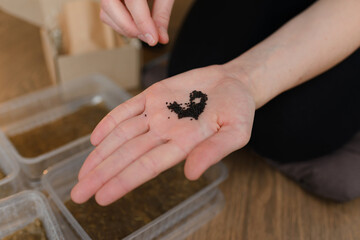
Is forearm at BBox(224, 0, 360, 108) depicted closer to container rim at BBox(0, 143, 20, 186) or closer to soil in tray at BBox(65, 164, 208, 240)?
soil in tray at BBox(65, 164, 208, 240)

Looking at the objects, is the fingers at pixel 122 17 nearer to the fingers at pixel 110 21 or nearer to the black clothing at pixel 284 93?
the fingers at pixel 110 21

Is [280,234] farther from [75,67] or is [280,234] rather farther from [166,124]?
[75,67]

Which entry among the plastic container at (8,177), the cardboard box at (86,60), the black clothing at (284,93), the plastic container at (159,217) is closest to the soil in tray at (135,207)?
the plastic container at (159,217)

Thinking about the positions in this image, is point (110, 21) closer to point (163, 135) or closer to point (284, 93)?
point (163, 135)

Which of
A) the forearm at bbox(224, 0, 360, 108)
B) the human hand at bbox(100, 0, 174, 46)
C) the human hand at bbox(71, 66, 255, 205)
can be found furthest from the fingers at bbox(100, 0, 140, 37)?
the forearm at bbox(224, 0, 360, 108)

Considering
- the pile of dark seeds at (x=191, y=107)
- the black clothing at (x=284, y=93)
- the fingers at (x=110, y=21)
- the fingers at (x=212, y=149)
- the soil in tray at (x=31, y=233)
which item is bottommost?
the soil in tray at (x=31, y=233)

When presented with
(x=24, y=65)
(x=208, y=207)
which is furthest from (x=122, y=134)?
(x=24, y=65)

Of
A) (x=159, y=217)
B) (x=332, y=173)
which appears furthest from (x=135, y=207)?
(x=332, y=173)
